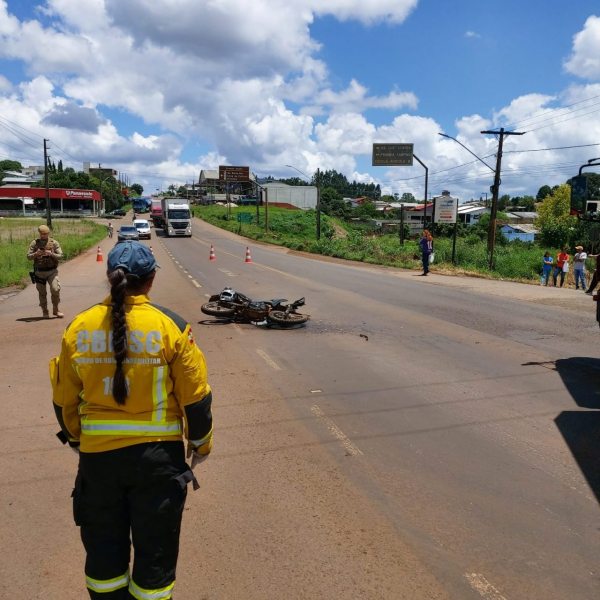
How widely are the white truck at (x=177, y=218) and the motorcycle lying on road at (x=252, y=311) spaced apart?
140 feet

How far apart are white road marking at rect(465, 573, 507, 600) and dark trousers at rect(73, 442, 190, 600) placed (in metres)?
1.67

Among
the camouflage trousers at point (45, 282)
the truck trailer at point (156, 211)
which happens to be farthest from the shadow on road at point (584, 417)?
the truck trailer at point (156, 211)

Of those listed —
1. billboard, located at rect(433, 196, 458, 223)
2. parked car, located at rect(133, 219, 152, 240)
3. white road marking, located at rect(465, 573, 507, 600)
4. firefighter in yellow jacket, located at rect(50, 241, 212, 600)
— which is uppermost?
billboard, located at rect(433, 196, 458, 223)

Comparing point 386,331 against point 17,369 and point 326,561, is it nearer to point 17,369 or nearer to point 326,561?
point 17,369

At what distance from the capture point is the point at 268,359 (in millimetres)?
8188

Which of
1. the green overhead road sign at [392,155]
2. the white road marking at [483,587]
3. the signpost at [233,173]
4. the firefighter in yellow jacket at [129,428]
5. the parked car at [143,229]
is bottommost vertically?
the parked car at [143,229]

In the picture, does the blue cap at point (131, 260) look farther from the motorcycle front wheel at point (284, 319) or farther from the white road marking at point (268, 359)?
the motorcycle front wheel at point (284, 319)

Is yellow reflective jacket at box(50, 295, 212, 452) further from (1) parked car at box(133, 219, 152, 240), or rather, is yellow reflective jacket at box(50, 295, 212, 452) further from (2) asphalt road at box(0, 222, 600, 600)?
(1) parked car at box(133, 219, 152, 240)

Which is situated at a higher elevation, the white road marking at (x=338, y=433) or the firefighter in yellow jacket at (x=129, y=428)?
the firefighter in yellow jacket at (x=129, y=428)

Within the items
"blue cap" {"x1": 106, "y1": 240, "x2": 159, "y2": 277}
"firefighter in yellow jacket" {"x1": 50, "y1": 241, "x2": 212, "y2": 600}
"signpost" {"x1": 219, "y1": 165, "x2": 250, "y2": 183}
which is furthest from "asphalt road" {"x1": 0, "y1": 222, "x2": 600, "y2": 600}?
"signpost" {"x1": 219, "y1": 165, "x2": 250, "y2": 183}

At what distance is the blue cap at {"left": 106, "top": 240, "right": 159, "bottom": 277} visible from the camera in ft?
8.11

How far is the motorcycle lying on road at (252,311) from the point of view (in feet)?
34.9

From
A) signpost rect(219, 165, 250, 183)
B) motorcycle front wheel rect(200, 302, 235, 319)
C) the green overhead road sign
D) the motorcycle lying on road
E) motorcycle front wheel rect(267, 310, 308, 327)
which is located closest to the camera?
motorcycle front wheel rect(267, 310, 308, 327)

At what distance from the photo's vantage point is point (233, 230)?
6656 cm
